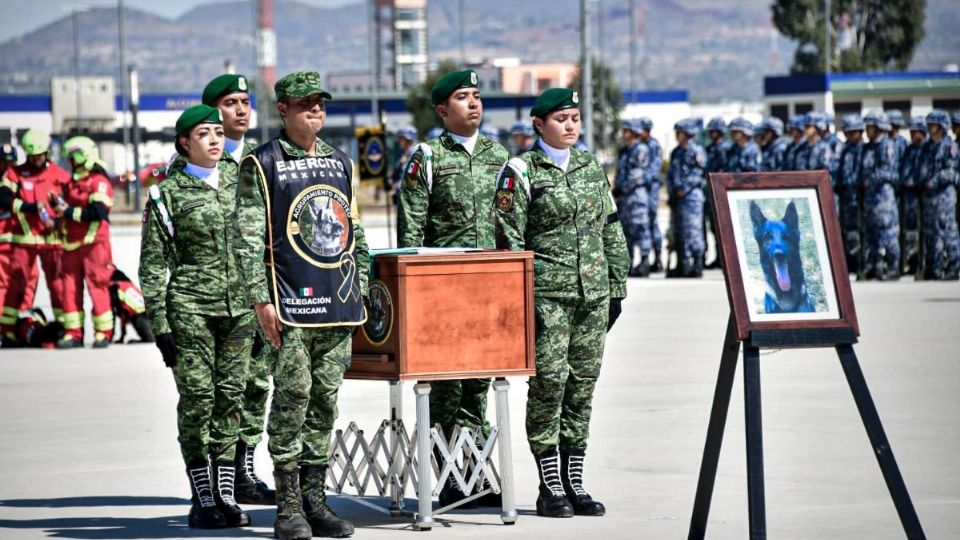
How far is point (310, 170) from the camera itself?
821 cm

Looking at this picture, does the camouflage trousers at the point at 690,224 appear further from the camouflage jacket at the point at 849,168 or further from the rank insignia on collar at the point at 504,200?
the rank insignia on collar at the point at 504,200

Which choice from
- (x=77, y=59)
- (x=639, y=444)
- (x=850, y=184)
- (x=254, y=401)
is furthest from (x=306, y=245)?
(x=77, y=59)

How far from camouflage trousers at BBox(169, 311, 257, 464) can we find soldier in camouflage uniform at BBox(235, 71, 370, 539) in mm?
711

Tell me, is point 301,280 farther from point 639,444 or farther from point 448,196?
point 639,444

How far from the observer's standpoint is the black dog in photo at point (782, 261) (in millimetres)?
7516

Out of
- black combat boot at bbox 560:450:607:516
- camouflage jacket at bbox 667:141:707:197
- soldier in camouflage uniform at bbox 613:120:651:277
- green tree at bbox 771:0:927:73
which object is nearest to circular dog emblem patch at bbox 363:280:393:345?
black combat boot at bbox 560:450:607:516

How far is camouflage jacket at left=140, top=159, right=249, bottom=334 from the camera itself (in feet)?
29.0

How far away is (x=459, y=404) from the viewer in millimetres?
9180

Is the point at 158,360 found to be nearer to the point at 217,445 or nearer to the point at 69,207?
the point at 69,207

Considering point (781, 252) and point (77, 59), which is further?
point (77, 59)

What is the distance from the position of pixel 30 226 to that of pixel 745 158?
10.1 m

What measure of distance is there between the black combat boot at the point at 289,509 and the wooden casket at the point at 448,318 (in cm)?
64

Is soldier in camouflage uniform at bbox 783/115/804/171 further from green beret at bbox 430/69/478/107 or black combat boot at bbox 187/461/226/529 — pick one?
black combat boot at bbox 187/461/226/529

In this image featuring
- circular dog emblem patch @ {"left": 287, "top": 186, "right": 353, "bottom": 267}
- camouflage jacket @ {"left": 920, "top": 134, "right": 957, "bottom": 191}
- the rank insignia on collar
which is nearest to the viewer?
circular dog emblem patch @ {"left": 287, "top": 186, "right": 353, "bottom": 267}
